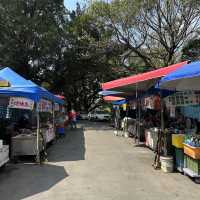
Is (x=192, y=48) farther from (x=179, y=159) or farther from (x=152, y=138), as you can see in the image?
(x=179, y=159)

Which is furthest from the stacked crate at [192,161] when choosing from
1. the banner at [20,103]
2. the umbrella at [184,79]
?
the banner at [20,103]

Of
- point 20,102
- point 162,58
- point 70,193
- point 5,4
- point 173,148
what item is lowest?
point 70,193

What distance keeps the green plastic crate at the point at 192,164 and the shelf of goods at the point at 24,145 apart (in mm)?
5743

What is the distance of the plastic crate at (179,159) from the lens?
38.7ft

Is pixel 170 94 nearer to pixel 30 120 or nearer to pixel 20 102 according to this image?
pixel 20 102

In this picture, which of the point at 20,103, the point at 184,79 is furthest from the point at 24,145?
the point at 184,79

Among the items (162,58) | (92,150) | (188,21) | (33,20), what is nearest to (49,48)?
(33,20)

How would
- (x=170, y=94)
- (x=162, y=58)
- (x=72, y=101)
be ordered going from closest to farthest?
1. (x=170, y=94)
2. (x=162, y=58)
3. (x=72, y=101)

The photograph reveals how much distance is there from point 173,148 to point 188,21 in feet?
75.3

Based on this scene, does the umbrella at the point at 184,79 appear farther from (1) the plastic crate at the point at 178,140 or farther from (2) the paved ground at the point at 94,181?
(2) the paved ground at the point at 94,181

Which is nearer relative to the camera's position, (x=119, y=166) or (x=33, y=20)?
(x=119, y=166)

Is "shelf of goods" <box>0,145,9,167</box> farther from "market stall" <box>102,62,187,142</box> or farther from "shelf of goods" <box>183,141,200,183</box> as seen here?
"market stall" <box>102,62,187,142</box>

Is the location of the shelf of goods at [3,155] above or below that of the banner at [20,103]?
below

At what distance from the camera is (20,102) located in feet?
46.7
